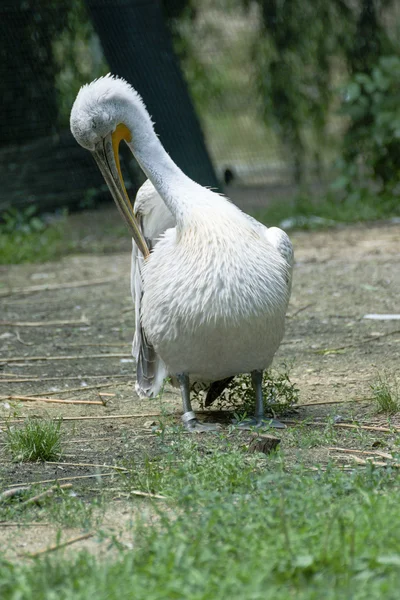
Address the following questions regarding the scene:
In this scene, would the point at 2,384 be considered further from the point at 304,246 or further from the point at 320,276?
the point at 304,246

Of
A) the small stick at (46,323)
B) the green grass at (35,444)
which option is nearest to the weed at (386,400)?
the green grass at (35,444)

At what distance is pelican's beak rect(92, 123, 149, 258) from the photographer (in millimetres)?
4520

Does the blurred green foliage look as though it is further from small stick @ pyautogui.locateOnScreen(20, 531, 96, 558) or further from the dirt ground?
small stick @ pyautogui.locateOnScreen(20, 531, 96, 558)

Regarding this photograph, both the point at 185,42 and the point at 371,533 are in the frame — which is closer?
the point at 371,533

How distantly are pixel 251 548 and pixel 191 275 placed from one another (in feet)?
5.54

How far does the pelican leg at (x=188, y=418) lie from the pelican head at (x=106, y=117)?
67 centimetres

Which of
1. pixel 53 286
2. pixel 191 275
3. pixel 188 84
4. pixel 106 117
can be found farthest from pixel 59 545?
pixel 188 84

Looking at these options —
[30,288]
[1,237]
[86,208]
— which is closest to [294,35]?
[86,208]

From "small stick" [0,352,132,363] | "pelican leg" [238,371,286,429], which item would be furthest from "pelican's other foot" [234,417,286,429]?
"small stick" [0,352,132,363]

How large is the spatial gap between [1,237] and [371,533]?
22.9 feet

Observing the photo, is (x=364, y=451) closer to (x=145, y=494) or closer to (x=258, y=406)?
(x=258, y=406)

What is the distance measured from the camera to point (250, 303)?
4055 millimetres

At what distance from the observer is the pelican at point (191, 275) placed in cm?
407

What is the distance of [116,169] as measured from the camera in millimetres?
4613
